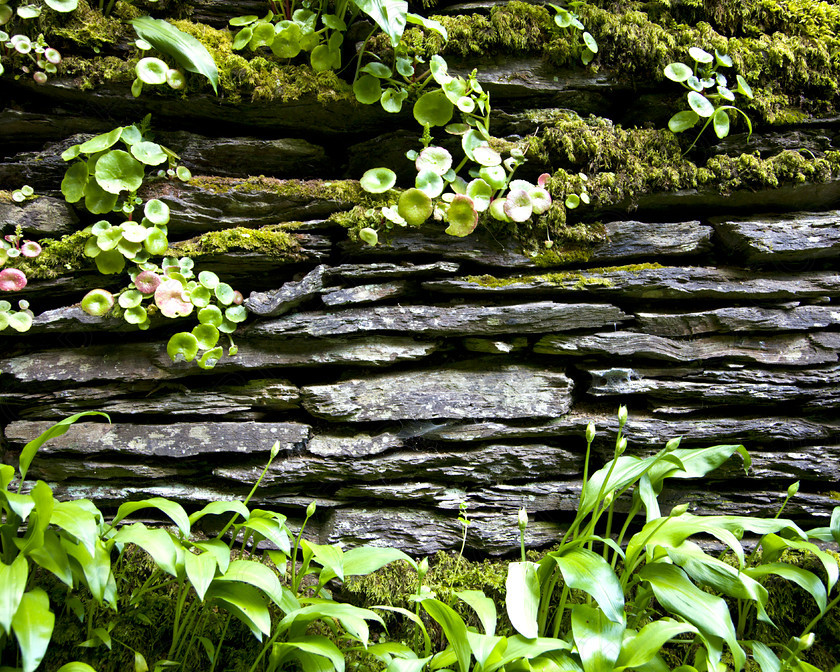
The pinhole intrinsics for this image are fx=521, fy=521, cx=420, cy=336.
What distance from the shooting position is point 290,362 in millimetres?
2277

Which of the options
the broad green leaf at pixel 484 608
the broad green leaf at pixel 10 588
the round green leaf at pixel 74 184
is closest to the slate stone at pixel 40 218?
the round green leaf at pixel 74 184

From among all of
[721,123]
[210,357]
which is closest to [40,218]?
[210,357]

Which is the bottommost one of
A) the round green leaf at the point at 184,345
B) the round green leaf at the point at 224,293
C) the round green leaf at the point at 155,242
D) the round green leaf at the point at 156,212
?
the round green leaf at the point at 184,345

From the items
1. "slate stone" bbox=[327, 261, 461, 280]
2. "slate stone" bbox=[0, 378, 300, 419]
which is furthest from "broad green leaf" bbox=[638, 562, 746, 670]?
"slate stone" bbox=[0, 378, 300, 419]

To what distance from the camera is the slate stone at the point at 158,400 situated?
87.4 inches

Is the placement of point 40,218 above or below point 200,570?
above

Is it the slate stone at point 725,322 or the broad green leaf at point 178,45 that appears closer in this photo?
the broad green leaf at point 178,45

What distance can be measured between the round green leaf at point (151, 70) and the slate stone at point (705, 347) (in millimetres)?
1996

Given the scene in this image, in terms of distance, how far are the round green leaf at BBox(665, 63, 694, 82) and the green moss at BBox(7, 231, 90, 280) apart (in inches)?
106

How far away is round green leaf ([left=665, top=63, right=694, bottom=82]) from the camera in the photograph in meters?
2.41

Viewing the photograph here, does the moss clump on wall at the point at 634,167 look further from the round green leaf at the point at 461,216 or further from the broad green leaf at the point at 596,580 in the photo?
the broad green leaf at the point at 596,580

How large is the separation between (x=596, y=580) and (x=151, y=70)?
262 cm

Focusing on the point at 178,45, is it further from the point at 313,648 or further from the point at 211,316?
the point at 313,648

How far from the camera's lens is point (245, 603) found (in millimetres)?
1679
